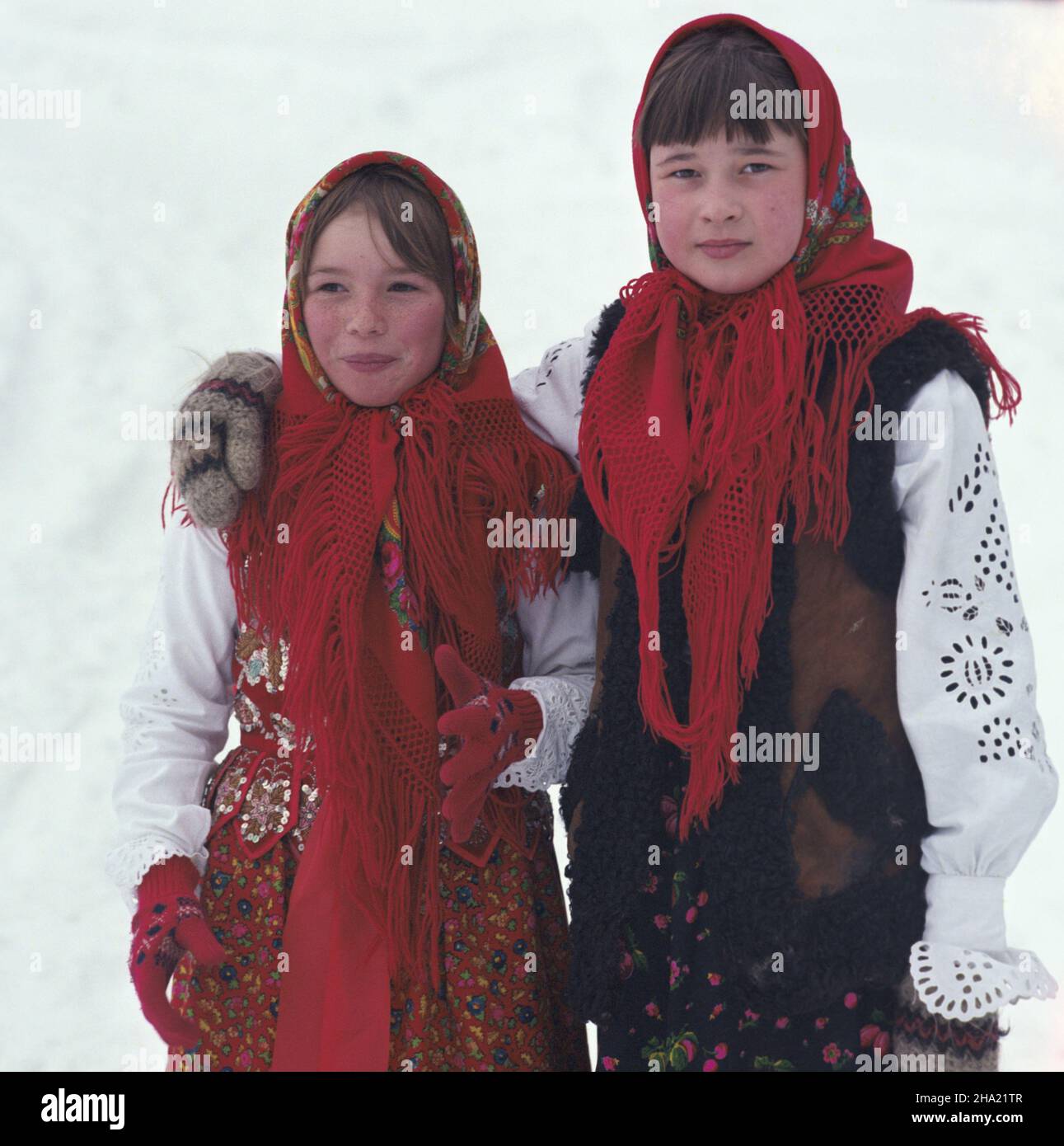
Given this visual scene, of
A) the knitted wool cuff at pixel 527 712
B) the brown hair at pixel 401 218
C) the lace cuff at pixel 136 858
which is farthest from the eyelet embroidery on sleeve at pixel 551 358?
the lace cuff at pixel 136 858

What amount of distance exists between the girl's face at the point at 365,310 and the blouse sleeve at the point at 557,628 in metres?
0.16

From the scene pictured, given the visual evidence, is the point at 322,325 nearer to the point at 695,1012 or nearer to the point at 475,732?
the point at 475,732

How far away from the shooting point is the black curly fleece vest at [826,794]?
1.13 metres

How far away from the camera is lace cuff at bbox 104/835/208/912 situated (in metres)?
1.23

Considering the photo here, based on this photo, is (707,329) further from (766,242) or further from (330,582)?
(330,582)

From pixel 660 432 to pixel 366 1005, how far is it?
0.56 meters

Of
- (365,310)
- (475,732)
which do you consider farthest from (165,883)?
(365,310)

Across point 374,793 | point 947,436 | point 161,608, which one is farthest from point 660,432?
point 161,608

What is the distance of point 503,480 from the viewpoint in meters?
1.31

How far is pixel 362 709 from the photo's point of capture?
1239 mm

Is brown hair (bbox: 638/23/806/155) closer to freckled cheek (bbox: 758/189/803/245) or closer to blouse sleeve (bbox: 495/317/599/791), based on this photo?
freckled cheek (bbox: 758/189/803/245)

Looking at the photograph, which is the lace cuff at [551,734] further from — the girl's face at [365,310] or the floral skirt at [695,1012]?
the girl's face at [365,310]

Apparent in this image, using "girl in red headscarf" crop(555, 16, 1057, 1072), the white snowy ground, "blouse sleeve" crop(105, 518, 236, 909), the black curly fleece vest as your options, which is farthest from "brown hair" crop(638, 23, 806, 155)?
the white snowy ground

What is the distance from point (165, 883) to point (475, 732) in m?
0.30
